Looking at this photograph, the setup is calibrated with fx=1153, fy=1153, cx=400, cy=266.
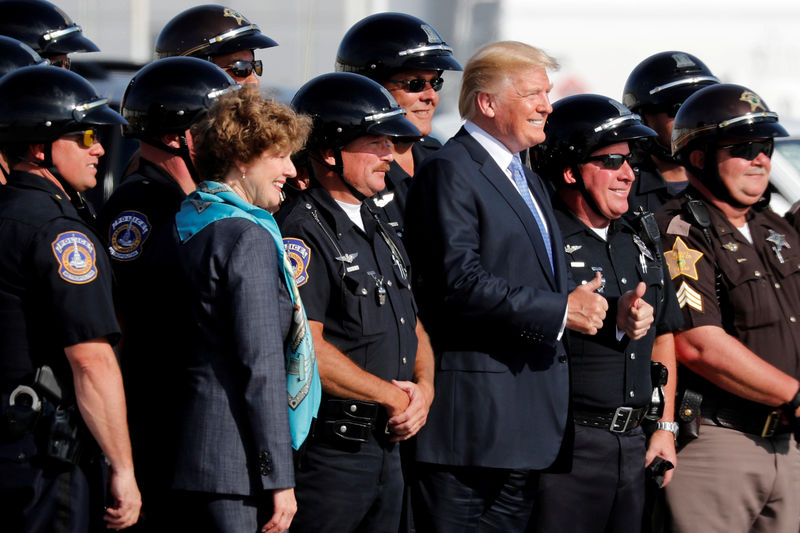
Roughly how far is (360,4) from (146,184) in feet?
53.7

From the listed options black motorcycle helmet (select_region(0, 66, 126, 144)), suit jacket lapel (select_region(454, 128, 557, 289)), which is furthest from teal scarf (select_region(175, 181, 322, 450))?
suit jacket lapel (select_region(454, 128, 557, 289))

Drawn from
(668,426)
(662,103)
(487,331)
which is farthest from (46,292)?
(662,103)

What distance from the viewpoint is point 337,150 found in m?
4.31

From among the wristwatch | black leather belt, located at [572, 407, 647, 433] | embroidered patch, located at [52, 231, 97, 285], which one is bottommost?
the wristwatch

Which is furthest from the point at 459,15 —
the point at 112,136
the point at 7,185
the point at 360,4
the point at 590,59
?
the point at 7,185

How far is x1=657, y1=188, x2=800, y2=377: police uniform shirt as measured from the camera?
4863mm

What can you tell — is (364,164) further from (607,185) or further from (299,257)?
(607,185)

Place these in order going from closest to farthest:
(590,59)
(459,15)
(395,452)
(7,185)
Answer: (7,185)
(395,452)
(459,15)
(590,59)

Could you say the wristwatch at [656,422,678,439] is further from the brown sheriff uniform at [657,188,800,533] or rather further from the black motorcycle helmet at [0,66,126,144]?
the black motorcycle helmet at [0,66,126,144]

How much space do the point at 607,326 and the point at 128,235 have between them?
185cm

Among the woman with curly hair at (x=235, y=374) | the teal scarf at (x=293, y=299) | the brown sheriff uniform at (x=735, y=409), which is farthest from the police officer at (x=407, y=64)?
the woman with curly hair at (x=235, y=374)

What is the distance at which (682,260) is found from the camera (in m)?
4.91

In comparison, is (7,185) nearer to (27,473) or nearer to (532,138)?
(27,473)

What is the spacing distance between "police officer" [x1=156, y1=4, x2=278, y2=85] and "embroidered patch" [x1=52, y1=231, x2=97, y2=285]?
215 centimetres
